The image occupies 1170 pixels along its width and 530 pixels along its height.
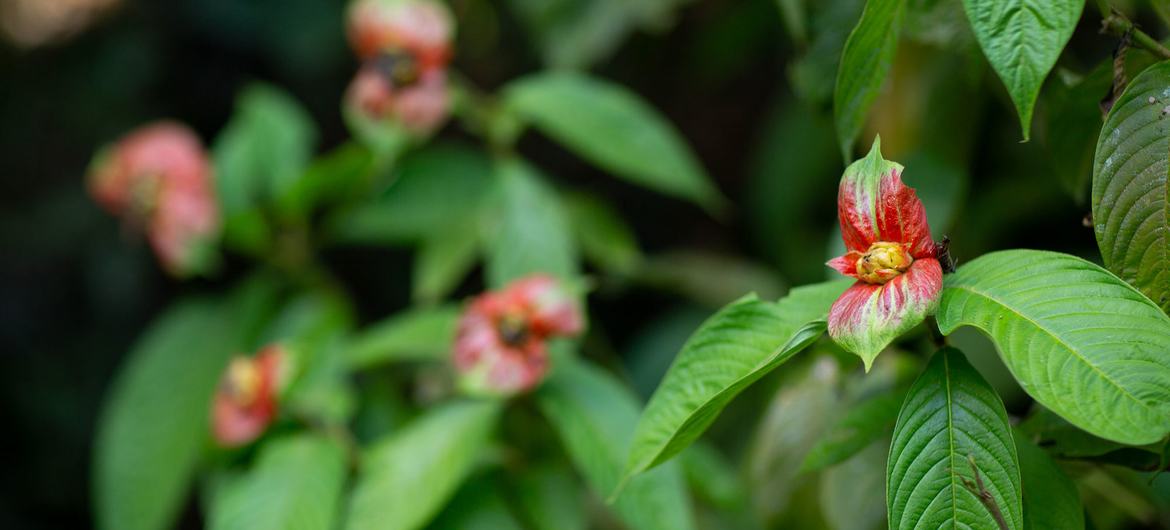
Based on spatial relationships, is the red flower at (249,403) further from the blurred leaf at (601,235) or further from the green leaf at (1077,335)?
the green leaf at (1077,335)

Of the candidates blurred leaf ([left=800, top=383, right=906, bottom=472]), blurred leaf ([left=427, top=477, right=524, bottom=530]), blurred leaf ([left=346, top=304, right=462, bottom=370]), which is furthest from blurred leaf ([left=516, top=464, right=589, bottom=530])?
blurred leaf ([left=800, top=383, right=906, bottom=472])

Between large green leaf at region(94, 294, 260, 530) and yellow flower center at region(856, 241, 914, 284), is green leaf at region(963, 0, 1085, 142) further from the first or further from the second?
large green leaf at region(94, 294, 260, 530)

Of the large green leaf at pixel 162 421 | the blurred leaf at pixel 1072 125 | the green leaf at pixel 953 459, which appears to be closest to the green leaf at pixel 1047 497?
the green leaf at pixel 953 459

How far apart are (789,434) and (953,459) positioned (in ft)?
1.49

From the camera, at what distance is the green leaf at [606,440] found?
0.75 m

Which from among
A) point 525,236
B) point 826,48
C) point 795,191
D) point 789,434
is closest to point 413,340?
point 525,236

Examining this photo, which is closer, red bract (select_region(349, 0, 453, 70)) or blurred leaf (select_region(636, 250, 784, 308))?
red bract (select_region(349, 0, 453, 70))

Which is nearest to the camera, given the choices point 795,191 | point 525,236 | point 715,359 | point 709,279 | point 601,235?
point 715,359

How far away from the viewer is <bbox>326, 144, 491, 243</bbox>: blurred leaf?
3.97 feet

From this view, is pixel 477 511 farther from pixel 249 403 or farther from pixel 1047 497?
pixel 1047 497

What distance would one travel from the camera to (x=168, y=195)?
45.3 inches

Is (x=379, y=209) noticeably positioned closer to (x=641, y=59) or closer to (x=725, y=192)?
(x=641, y=59)

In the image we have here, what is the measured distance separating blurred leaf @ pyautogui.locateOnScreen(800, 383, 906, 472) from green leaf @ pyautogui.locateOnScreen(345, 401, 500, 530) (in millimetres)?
308

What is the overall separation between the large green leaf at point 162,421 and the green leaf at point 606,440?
0.49 m
